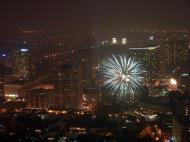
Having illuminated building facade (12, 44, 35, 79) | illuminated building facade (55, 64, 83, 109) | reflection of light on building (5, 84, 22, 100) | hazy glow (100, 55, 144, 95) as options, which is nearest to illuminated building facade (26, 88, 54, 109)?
illuminated building facade (55, 64, 83, 109)

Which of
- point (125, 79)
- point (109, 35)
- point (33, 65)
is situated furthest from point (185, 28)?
point (125, 79)

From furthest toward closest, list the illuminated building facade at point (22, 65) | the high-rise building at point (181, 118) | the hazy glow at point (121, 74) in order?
1. the illuminated building facade at point (22, 65)
2. the hazy glow at point (121, 74)
3. the high-rise building at point (181, 118)

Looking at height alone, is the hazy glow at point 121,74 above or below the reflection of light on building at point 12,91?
above

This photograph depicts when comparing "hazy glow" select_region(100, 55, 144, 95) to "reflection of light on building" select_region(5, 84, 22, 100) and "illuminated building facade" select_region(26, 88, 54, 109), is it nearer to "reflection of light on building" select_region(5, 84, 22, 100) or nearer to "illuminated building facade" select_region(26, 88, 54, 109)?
"illuminated building facade" select_region(26, 88, 54, 109)

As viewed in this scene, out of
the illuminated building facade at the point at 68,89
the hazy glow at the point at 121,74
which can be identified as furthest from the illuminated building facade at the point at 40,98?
the hazy glow at the point at 121,74

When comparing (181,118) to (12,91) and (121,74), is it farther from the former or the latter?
(12,91)

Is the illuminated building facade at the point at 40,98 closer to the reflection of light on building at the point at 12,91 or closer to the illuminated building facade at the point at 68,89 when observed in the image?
the illuminated building facade at the point at 68,89

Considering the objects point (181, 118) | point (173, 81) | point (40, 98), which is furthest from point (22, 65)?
point (181, 118)

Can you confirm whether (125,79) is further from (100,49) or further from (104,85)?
(100,49)
